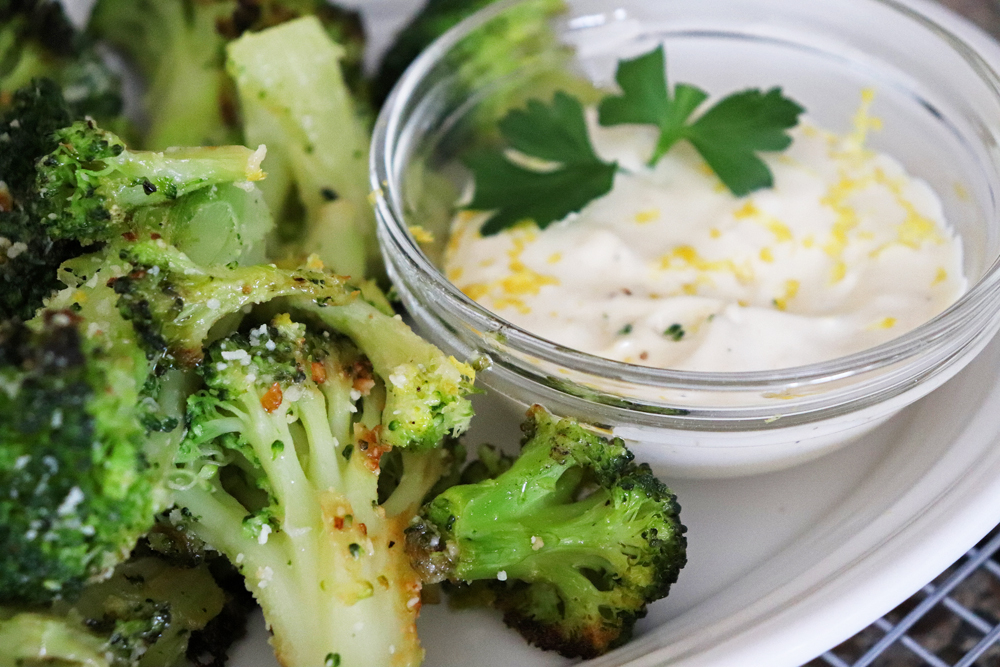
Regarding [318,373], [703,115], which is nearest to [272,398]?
[318,373]

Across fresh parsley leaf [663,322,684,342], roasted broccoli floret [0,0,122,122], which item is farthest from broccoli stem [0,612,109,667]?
roasted broccoli floret [0,0,122,122]

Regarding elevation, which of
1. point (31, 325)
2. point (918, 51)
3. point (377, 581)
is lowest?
point (377, 581)

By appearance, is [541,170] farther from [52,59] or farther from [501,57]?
[52,59]

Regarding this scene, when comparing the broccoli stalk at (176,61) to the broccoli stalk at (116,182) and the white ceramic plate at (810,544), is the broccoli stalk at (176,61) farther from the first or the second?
the white ceramic plate at (810,544)

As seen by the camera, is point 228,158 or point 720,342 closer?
point 228,158

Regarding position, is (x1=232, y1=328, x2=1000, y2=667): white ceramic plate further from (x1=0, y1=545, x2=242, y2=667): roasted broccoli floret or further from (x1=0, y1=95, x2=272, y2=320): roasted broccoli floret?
(x1=0, y1=95, x2=272, y2=320): roasted broccoli floret

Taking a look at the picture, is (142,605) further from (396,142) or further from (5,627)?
(396,142)

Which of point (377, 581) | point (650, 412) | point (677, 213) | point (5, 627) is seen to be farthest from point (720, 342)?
point (5, 627)

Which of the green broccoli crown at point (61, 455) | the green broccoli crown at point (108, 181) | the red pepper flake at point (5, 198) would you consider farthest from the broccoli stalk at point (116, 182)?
the green broccoli crown at point (61, 455)
